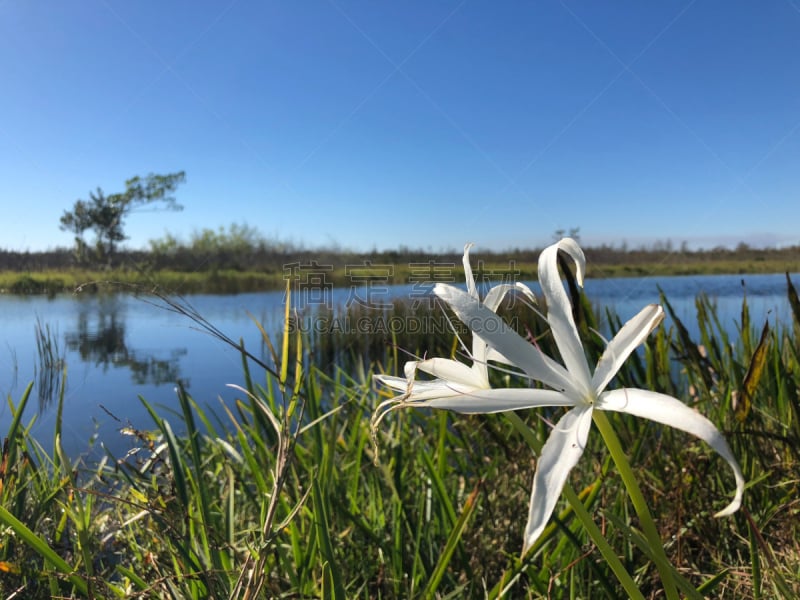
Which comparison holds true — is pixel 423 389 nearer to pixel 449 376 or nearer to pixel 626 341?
pixel 449 376

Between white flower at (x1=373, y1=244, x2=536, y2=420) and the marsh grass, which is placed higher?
white flower at (x1=373, y1=244, x2=536, y2=420)

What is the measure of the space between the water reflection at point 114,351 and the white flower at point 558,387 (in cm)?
552

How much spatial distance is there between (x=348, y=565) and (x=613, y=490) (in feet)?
2.66

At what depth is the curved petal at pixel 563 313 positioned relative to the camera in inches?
19.1

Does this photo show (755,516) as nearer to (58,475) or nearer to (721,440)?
(721,440)

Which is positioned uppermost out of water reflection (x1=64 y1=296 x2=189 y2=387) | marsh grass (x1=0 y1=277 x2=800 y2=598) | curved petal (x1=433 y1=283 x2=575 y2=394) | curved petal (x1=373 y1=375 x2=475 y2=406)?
curved petal (x1=433 y1=283 x2=575 y2=394)

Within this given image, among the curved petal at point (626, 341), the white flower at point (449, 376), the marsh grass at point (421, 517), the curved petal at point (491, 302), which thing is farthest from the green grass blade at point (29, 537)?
the curved petal at point (626, 341)

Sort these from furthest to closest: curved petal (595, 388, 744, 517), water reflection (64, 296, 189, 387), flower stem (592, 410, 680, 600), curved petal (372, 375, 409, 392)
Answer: water reflection (64, 296, 189, 387) < curved petal (372, 375, 409, 392) < flower stem (592, 410, 680, 600) < curved petal (595, 388, 744, 517)

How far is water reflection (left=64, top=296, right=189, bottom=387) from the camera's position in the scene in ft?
29.5

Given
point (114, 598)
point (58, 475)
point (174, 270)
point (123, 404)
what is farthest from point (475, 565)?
point (174, 270)

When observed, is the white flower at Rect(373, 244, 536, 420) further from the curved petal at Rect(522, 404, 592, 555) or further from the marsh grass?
the marsh grass

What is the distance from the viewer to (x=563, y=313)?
20.6 inches

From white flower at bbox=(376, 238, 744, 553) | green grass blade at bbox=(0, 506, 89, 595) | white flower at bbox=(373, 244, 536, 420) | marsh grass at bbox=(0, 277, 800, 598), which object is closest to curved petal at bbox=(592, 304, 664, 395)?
white flower at bbox=(376, 238, 744, 553)

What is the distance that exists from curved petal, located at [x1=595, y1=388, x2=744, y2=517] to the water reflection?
5603mm
